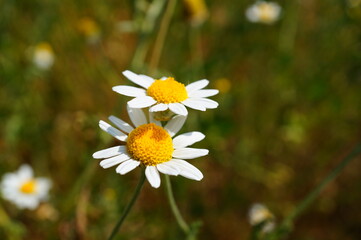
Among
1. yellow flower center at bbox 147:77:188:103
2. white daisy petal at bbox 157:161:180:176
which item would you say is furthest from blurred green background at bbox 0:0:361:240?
white daisy petal at bbox 157:161:180:176

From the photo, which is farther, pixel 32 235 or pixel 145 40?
pixel 32 235

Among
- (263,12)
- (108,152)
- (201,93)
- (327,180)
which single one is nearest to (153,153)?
(108,152)

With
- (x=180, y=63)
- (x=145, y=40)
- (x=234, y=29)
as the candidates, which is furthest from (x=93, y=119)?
(x=234, y=29)

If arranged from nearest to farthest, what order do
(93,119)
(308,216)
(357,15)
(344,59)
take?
(93,119) < (308,216) < (357,15) < (344,59)

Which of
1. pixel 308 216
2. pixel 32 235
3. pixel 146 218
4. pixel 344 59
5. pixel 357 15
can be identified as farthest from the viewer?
pixel 344 59

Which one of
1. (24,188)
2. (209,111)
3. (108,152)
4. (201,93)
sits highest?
(209,111)

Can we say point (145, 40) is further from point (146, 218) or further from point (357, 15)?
point (357, 15)

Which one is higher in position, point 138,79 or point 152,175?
point 138,79

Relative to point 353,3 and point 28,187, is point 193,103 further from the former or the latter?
point 353,3

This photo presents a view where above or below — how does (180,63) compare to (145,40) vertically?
above
